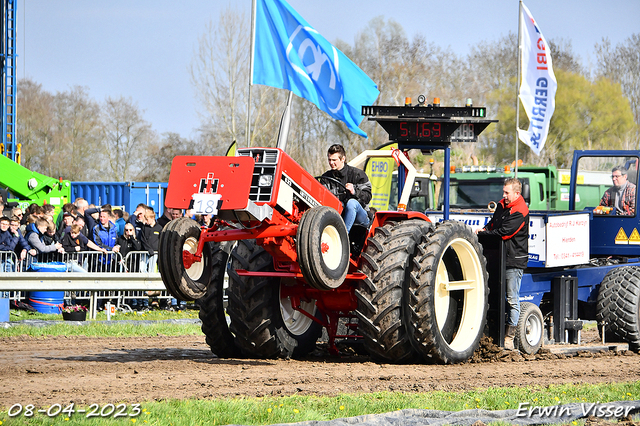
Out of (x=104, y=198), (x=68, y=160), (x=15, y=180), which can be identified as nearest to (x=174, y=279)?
(x=15, y=180)

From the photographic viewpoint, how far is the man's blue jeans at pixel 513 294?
9.76 m

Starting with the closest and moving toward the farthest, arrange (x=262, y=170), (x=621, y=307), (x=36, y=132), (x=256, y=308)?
(x=262, y=170) → (x=256, y=308) → (x=621, y=307) → (x=36, y=132)

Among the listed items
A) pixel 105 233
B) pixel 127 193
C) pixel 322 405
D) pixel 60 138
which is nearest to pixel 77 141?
pixel 60 138

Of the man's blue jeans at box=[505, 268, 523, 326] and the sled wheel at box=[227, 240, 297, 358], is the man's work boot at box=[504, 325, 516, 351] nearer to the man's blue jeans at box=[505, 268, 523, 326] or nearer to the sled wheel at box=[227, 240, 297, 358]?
the man's blue jeans at box=[505, 268, 523, 326]

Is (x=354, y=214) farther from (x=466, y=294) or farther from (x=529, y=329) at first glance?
(x=529, y=329)

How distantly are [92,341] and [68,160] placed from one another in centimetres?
4037

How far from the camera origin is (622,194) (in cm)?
1202

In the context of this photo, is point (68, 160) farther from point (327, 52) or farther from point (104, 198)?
point (327, 52)

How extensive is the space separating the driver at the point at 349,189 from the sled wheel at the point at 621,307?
428 cm

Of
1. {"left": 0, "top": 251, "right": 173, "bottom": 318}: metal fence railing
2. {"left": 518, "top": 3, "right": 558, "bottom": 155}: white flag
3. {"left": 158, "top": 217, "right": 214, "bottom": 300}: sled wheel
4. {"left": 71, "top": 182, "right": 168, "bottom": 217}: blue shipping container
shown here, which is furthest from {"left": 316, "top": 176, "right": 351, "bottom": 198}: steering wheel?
{"left": 71, "top": 182, "right": 168, "bottom": 217}: blue shipping container

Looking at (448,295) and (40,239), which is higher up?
(40,239)

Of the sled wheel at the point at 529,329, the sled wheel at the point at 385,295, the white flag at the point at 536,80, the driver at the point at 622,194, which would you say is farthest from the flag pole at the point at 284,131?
the white flag at the point at 536,80

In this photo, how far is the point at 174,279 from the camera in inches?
300

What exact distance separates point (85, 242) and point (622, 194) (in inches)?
375
